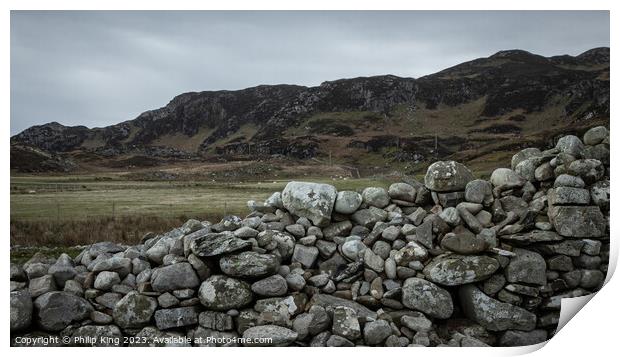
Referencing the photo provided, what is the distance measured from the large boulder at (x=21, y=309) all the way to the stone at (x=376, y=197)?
4.67 meters

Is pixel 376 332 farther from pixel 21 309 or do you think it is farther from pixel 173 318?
pixel 21 309

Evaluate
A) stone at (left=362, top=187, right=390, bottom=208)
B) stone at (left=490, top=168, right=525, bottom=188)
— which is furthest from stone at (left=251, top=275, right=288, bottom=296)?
stone at (left=490, top=168, right=525, bottom=188)

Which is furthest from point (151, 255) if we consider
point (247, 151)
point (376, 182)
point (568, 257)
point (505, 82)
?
point (505, 82)

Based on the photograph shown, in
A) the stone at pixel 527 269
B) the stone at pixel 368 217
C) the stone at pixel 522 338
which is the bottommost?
the stone at pixel 522 338

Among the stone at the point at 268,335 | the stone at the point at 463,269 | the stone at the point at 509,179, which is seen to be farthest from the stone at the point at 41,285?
the stone at the point at 509,179

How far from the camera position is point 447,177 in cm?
518

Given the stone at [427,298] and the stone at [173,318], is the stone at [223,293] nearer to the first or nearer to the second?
the stone at [173,318]

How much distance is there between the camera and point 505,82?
7977mm

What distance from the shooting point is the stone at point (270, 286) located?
4.51 metres

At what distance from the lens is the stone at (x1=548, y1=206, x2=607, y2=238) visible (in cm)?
473

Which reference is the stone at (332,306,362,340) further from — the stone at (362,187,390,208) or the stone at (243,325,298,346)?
the stone at (362,187,390,208)

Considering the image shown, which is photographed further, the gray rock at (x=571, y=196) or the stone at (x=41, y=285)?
the gray rock at (x=571, y=196)

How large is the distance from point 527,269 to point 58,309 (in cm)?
600

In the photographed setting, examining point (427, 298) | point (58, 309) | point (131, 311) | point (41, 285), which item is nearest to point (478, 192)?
point (427, 298)
